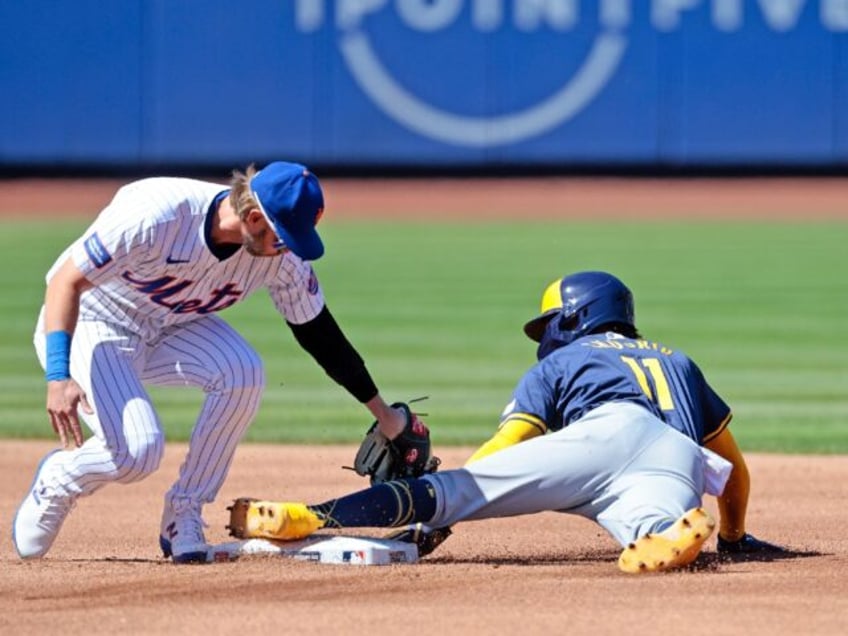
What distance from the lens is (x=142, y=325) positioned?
16.5 ft

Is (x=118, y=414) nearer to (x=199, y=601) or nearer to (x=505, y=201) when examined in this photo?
(x=199, y=601)

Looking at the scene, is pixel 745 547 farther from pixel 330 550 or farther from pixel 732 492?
pixel 330 550

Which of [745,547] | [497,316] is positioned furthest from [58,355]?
[497,316]

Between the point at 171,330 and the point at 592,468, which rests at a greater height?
the point at 171,330

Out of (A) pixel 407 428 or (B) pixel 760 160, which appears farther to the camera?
(B) pixel 760 160

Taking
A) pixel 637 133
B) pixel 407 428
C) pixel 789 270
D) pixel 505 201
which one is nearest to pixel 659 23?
pixel 637 133

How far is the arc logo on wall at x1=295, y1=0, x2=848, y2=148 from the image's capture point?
20594 millimetres

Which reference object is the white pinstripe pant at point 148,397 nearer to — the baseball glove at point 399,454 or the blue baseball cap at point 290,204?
the baseball glove at point 399,454

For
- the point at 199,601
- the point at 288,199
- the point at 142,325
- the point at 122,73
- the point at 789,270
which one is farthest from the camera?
the point at 122,73

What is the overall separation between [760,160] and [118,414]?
17139mm

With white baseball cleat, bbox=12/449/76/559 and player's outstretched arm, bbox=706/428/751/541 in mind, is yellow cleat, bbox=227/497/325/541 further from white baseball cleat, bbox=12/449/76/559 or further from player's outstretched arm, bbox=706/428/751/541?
Result: player's outstretched arm, bbox=706/428/751/541

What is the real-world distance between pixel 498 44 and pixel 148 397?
Answer: 16.1 metres

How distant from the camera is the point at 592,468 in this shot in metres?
4.84

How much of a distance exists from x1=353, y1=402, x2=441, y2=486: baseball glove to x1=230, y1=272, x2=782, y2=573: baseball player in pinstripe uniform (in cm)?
24
